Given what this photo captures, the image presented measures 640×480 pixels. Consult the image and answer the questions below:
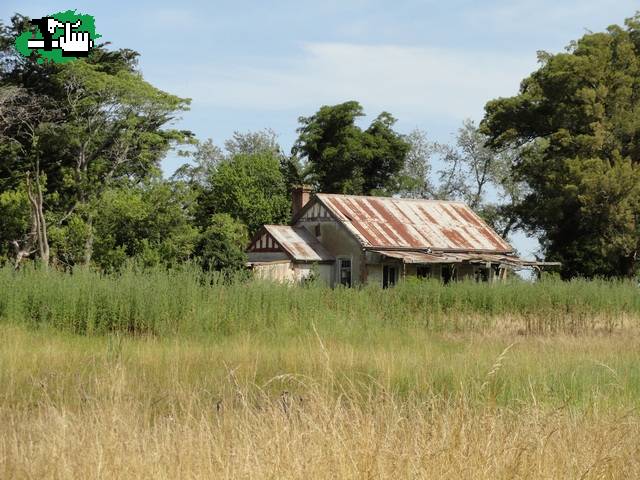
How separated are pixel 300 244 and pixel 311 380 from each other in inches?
1226

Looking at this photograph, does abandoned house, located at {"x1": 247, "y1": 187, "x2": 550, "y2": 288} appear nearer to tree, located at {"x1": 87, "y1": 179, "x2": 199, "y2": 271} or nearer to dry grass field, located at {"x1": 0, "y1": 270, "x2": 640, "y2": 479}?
tree, located at {"x1": 87, "y1": 179, "x2": 199, "y2": 271}

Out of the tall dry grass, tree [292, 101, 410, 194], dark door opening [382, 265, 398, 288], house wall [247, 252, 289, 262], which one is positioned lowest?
dark door opening [382, 265, 398, 288]

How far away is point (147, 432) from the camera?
6383 mm

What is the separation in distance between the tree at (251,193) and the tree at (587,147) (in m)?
14.2

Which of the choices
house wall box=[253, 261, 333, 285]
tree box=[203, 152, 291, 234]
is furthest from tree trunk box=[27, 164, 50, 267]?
tree box=[203, 152, 291, 234]

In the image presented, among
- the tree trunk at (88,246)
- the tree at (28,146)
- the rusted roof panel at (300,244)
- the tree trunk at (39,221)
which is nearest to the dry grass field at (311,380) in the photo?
the rusted roof panel at (300,244)

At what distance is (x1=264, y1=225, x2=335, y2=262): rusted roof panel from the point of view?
37.0 meters

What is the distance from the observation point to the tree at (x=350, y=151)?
51.1 metres

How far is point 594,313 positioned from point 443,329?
5212 millimetres

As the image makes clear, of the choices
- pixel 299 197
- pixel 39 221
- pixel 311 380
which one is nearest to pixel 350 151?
pixel 299 197

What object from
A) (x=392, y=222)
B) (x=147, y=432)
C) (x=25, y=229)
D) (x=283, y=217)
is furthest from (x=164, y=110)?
(x=147, y=432)

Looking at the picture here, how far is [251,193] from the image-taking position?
49.4 meters

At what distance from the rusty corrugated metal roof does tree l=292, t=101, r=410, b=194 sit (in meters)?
8.82

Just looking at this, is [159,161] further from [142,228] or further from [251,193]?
[251,193]
